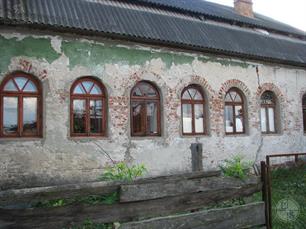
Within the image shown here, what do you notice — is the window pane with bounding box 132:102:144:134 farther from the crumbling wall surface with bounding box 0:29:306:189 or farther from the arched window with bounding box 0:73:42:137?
the arched window with bounding box 0:73:42:137

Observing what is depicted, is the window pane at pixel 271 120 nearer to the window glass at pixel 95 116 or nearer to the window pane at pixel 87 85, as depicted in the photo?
the window glass at pixel 95 116

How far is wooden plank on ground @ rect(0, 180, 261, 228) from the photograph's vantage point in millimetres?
3100

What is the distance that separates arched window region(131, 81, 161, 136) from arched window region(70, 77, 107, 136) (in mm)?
988

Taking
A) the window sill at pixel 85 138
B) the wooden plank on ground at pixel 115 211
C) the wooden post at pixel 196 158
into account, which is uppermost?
the window sill at pixel 85 138

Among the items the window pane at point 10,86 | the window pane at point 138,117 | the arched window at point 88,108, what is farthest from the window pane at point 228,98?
the window pane at point 10,86

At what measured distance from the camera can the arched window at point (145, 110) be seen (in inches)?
404

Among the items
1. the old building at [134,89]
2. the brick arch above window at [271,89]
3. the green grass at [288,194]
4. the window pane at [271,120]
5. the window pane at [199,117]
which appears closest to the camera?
the green grass at [288,194]

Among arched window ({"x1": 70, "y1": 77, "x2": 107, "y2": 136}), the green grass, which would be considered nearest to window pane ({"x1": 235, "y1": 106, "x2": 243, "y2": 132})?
the green grass

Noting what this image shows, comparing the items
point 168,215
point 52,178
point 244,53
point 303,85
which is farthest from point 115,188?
point 303,85

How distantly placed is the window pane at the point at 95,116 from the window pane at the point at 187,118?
2.90 m

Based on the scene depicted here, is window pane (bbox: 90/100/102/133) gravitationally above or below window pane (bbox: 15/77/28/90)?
below

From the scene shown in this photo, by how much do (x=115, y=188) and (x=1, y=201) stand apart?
42.1 inches

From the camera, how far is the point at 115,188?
354 centimetres

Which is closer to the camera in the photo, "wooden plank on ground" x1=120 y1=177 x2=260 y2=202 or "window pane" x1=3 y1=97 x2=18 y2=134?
"wooden plank on ground" x1=120 y1=177 x2=260 y2=202
